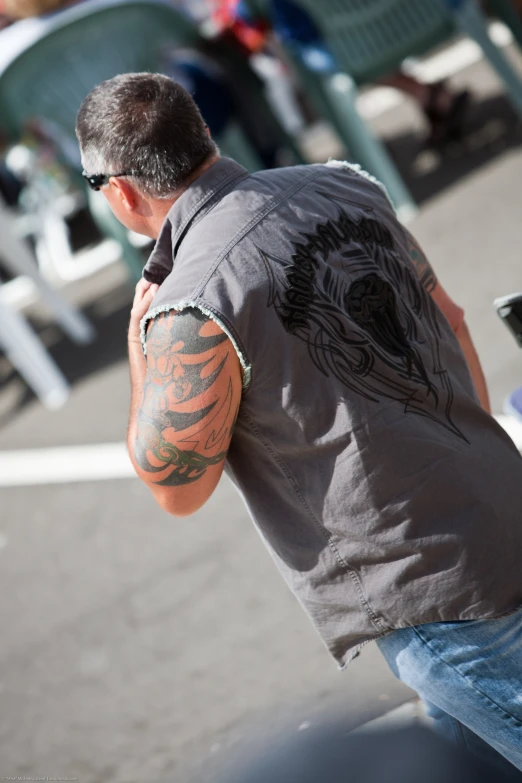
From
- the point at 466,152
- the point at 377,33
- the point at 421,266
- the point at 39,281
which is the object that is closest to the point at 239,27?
the point at 377,33

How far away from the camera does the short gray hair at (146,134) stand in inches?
71.1

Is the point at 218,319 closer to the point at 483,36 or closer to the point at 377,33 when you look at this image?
the point at 377,33

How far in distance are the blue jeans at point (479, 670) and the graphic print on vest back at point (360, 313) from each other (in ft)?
1.18

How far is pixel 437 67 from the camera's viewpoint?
27.1 feet

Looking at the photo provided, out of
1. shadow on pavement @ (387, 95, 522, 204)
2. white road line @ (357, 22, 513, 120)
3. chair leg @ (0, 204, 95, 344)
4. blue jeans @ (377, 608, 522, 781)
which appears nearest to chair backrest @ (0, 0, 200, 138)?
chair leg @ (0, 204, 95, 344)

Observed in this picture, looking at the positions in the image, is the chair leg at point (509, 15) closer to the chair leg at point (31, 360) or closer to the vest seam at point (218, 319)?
the chair leg at point (31, 360)

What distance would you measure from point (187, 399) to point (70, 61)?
13.2 feet

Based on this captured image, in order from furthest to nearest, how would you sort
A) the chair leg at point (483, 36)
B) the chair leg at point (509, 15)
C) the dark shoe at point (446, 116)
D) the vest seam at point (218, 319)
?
the dark shoe at point (446, 116), the chair leg at point (509, 15), the chair leg at point (483, 36), the vest seam at point (218, 319)

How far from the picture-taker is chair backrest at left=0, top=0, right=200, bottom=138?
511 cm

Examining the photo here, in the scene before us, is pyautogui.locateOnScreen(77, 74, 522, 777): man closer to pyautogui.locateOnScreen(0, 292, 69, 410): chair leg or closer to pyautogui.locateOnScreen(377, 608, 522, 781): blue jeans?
pyautogui.locateOnScreen(377, 608, 522, 781): blue jeans

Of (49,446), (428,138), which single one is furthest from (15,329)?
(428,138)

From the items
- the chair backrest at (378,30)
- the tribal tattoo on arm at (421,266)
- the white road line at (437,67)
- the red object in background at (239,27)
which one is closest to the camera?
the tribal tattoo on arm at (421,266)

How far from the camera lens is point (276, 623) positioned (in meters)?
3.39

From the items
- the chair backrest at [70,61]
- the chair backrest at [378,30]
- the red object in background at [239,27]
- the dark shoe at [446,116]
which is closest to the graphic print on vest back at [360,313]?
the chair backrest at [70,61]
